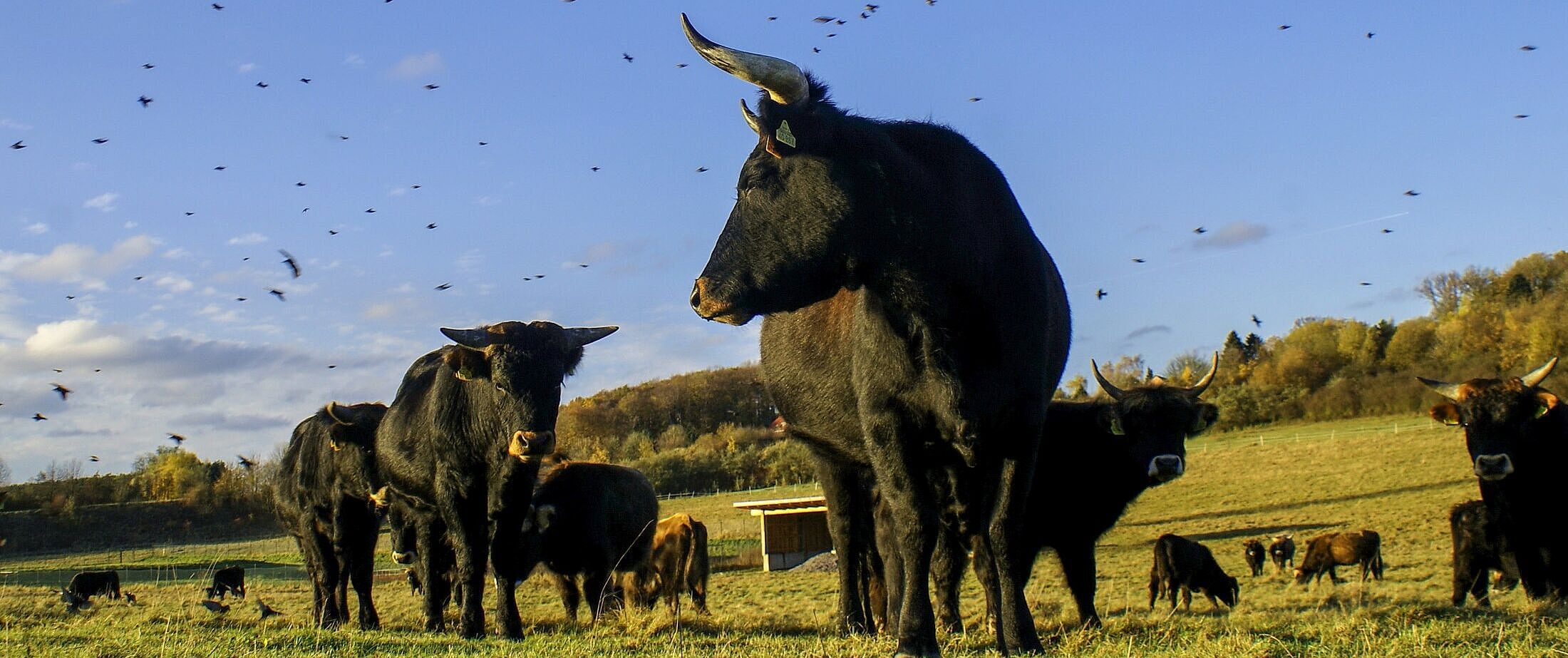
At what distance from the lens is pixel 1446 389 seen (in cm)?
1073

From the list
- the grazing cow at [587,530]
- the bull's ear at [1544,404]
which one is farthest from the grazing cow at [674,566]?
the bull's ear at [1544,404]

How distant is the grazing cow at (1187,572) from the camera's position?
15.2 meters

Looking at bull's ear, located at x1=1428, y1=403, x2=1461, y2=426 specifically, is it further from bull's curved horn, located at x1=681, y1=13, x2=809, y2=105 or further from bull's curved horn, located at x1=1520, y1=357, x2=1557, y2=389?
bull's curved horn, located at x1=681, y1=13, x2=809, y2=105

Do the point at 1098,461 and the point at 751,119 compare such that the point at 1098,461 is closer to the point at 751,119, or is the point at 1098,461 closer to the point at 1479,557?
the point at 1479,557

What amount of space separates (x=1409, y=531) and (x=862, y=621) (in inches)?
1038

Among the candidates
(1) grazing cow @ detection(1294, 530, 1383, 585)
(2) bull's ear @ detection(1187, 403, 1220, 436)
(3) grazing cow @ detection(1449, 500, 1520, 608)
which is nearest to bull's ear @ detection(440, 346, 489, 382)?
(2) bull's ear @ detection(1187, 403, 1220, 436)

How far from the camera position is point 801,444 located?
810cm

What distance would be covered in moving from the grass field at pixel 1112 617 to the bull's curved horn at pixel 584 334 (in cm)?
215

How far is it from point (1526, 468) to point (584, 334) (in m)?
7.82

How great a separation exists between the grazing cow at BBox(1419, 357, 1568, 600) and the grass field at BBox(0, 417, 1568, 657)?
428 mm

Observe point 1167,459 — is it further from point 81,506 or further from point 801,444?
point 81,506

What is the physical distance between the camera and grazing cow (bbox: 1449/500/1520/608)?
9961 mm

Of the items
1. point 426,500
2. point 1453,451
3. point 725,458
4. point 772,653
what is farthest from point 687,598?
point 725,458

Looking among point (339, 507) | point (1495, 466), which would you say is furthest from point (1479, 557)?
point (339, 507)
